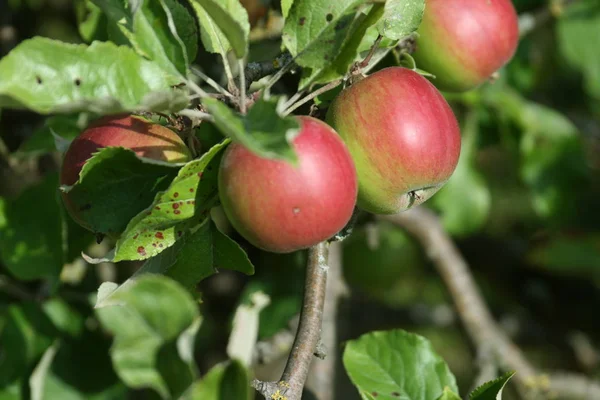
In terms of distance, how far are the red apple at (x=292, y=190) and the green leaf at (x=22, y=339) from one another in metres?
0.90

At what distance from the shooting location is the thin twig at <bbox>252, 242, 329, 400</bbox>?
103 cm

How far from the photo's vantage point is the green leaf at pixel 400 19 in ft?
3.46

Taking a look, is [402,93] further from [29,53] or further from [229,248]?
[29,53]

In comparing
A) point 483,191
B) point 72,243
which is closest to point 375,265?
point 483,191

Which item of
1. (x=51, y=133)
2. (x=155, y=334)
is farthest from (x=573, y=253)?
(x=155, y=334)

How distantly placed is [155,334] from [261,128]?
0.25 metres

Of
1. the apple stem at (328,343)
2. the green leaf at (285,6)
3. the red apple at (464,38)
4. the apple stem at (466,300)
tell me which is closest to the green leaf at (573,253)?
the apple stem at (466,300)

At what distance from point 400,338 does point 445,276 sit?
930 mm

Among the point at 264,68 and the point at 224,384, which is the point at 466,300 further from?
the point at 224,384

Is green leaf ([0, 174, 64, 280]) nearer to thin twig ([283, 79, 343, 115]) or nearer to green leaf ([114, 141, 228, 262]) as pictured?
green leaf ([114, 141, 228, 262])

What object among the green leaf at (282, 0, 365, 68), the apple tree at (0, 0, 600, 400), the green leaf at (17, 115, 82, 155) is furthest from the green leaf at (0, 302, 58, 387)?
the green leaf at (282, 0, 365, 68)

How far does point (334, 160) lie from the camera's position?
3.05 feet

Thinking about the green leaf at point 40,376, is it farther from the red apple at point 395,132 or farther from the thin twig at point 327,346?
the red apple at point 395,132

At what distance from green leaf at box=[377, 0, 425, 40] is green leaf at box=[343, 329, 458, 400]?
50 centimetres
